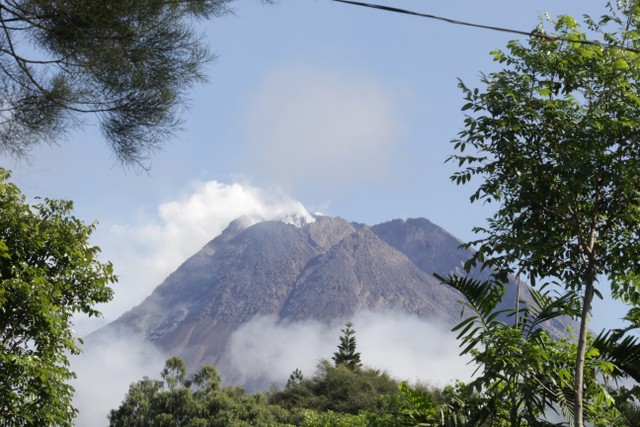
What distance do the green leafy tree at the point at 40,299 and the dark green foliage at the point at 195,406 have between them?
2173cm

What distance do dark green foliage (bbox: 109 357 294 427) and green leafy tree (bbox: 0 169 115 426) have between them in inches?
856

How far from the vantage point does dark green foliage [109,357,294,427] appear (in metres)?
31.8

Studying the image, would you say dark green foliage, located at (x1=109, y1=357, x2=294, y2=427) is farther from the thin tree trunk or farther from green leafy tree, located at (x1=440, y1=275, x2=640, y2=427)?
the thin tree trunk

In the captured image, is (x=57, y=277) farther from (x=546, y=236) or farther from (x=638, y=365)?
(x=638, y=365)

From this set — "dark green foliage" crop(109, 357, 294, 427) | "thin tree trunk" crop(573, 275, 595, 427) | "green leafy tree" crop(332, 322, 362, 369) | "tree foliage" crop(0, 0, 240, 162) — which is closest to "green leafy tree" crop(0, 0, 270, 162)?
"tree foliage" crop(0, 0, 240, 162)

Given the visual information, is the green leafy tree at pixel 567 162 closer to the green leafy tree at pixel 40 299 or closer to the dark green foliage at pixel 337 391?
the green leafy tree at pixel 40 299

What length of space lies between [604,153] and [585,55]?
2.58ft

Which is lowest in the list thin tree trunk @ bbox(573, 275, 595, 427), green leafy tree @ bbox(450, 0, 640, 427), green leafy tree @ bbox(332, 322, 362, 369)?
thin tree trunk @ bbox(573, 275, 595, 427)

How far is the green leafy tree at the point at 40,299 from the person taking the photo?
8.63 meters

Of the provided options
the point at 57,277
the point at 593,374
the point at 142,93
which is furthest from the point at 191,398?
the point at 593,374

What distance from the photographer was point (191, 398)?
113 feet

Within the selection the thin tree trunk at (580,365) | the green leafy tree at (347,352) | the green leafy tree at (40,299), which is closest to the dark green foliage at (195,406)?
the green leafy tree at (347,352)

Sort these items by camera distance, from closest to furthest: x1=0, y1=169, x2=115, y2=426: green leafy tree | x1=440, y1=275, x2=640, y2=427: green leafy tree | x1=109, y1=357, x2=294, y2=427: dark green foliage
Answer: x1=440, y1=275, x2=640, y2=427: green leafy tree
x1=0, y1=169, x2=115, y2=426: green leafy tree
x1=109, y1=357, x2=294, y2=427: dark green foliage

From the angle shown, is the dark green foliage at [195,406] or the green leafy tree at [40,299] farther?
the dark green foliage at [195,406]
